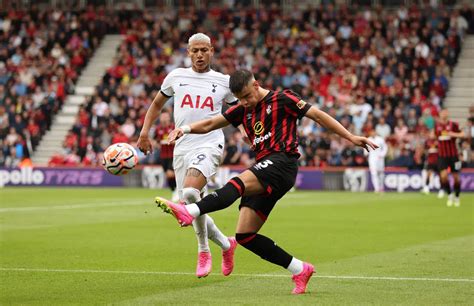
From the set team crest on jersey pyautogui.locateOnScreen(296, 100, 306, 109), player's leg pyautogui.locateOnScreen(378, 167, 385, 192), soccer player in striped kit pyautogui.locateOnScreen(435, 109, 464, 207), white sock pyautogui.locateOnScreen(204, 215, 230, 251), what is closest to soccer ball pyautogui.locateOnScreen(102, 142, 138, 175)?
white sock pyautogui.locateOnScreen(204, 215, 230, 251)

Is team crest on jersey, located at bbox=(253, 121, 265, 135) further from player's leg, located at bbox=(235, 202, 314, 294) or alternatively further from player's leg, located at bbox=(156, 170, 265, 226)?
player's leg, located at bbox=(235, 202, 314, 294)

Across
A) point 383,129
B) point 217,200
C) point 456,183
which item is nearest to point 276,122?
point 217,200

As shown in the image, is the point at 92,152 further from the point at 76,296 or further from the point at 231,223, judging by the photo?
the point at 76,296

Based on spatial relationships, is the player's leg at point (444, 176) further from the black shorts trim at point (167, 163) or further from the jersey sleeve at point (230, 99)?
the jersey sleeve at point (230, 99)

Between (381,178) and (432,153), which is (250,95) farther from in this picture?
(381,178)

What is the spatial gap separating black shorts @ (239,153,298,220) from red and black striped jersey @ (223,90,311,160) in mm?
113

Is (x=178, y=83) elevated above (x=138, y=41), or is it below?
above

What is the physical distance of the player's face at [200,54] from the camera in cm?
1152

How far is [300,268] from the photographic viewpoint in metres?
10.0

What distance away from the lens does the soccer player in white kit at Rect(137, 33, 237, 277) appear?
1145cm

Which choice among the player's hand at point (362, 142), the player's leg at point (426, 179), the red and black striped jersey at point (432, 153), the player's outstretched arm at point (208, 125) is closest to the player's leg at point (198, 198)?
the player's outstretched arm at point (208, 125)

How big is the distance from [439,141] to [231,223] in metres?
9.34

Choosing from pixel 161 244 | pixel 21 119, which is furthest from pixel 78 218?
pixel 21 119

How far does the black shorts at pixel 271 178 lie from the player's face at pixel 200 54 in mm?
2180
